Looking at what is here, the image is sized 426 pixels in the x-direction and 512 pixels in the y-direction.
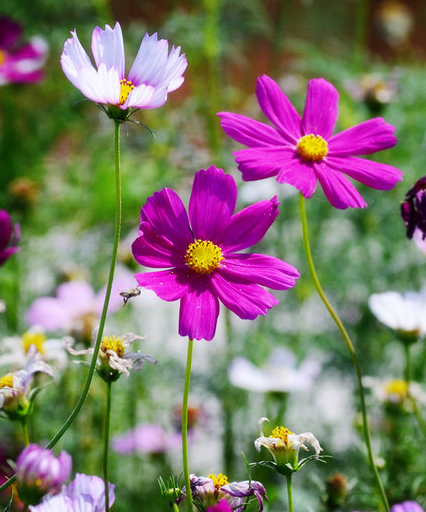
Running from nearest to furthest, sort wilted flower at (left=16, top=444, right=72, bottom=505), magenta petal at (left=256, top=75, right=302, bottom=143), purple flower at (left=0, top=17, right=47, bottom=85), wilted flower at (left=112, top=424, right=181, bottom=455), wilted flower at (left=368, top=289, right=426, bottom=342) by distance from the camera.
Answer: wilted flower at (left=16, top=444, right=72, bottom=505) → magenta petal at (left=256, top=75, right=302, bottom=143) → wilted flower at (left=368, top=289, right=426, bottom=342) → wilted flower at (left=112, top=424, right=181, bottom=455) → purple flower at (left=0, top=17, right=47, bottom=85)

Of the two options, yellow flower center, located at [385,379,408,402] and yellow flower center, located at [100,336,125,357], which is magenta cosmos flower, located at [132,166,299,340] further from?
yellow flower center, located at [385,379,408,402]

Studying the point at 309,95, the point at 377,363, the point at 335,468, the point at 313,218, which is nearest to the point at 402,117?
the point at 313,218

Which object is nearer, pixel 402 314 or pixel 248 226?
pixel 248 226

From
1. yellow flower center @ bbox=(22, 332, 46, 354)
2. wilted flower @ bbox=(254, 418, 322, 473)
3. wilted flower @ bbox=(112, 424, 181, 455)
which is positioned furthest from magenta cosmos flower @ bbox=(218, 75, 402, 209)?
wilted flower @ bbox=(112, 424, 181, 455)

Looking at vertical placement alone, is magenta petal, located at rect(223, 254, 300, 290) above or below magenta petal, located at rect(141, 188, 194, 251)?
below

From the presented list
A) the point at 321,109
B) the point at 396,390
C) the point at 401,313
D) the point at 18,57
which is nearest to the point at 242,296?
the point at 321,109

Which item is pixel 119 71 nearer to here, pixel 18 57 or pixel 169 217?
pixel 169 217

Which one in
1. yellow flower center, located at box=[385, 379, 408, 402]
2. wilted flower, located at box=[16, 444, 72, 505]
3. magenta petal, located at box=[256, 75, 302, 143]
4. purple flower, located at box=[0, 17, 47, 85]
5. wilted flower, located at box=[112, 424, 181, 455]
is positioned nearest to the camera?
wilted flower, located at box=[16, 444, 72, 505]
